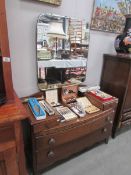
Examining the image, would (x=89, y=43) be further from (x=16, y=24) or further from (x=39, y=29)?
(x=16, y=24)

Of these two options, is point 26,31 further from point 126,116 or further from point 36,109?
point 126,116

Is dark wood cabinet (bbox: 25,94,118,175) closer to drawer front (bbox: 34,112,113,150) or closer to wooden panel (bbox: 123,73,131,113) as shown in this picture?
drawer front (bbox: 34,112,113,150)

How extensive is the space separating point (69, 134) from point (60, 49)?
86 cm

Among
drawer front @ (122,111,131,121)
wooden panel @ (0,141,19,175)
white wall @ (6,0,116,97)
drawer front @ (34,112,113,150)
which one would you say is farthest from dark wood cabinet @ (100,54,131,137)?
wooden panel @ (0,141,19,175)

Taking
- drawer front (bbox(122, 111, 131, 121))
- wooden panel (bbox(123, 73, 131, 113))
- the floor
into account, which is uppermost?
wooden panel (bbox(123, 73, 131, 113))

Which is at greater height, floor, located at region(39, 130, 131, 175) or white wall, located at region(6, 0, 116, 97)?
white wall, located at region(6, 0, 116, 97)

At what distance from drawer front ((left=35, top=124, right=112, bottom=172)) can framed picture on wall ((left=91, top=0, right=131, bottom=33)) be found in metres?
1.21

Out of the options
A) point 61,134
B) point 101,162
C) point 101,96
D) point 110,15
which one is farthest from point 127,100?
point 110,15

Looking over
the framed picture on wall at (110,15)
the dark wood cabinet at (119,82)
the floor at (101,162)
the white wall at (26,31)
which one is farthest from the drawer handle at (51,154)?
the framed picture on wall at (110,15)

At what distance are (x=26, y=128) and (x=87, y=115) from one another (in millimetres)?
684

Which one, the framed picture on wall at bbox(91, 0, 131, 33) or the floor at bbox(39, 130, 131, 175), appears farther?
the framed picture on wall at bbox(91, 0, 131, 33)

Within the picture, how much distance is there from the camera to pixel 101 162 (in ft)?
5.14

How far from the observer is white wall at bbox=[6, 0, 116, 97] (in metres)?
1.20

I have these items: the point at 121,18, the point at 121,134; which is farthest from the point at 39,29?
the point at 121,134
